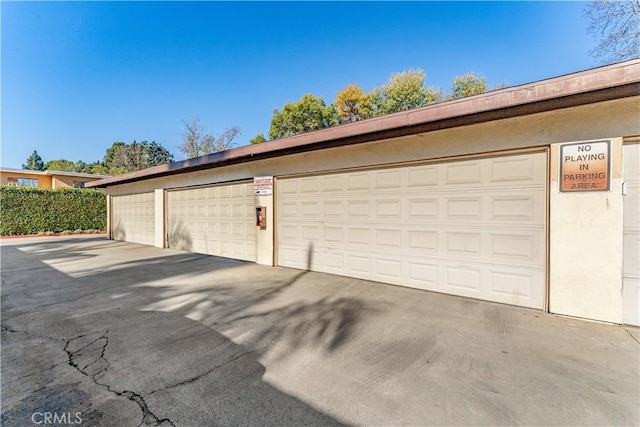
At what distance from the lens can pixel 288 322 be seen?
11.8 feet

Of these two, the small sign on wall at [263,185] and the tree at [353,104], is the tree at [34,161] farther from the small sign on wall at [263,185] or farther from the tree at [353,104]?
the small sign on wall at [263,185]

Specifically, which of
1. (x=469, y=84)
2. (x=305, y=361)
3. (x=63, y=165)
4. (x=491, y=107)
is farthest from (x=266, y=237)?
(x=63, y=165)

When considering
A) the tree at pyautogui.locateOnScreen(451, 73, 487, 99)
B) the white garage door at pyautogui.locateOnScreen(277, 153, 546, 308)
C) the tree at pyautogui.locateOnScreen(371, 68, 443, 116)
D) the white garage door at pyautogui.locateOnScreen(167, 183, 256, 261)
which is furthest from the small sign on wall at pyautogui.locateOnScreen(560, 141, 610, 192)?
the tree at pyautogui.locateOnScreen(371, 68, 443, 116)

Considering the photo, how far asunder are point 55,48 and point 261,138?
19655 millimetres

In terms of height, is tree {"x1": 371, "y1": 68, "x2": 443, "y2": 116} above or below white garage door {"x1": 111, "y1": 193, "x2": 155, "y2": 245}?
above

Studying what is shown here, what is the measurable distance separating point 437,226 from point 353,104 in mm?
23698

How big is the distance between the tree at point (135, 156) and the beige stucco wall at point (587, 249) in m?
42.6

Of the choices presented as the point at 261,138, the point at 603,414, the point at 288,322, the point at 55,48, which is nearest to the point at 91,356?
the point at 288,322

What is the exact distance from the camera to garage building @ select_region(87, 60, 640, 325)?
349 cm

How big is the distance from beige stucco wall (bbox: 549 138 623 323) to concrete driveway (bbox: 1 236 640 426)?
297mm

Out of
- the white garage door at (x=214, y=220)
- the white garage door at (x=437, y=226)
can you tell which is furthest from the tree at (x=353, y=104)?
the white garage door at (x=437, y=226)

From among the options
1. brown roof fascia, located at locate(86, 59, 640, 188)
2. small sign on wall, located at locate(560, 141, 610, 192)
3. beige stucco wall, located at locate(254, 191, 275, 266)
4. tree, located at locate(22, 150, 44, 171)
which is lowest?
beige stucco wall, located at locate(254, 191, 275, 266)

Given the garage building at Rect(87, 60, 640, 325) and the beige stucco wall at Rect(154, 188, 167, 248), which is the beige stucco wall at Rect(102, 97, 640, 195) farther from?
the beige stucco wall at Rect(154, 188, 167, 248)

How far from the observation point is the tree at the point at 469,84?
843 inches
